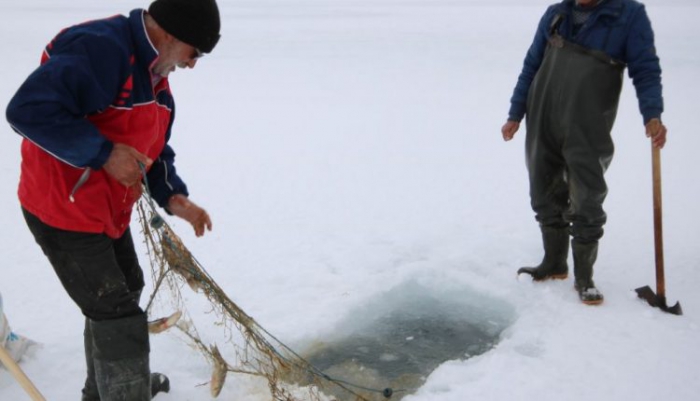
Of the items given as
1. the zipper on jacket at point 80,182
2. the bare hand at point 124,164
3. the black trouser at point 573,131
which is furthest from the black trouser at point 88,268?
the black trouser at point 573,131

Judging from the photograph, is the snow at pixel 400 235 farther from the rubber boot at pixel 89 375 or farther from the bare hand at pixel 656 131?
the bare hand at pixel 656 131

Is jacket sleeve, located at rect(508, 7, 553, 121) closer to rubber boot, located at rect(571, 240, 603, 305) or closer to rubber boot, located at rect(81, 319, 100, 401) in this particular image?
rubber boot, located at rect(571, 240, 603, 305)

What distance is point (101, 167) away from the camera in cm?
205

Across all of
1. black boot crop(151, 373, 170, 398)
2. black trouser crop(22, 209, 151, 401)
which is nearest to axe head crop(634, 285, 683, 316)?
black boot crop(151, 373, 170, 398)

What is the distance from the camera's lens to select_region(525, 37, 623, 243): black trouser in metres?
3.50

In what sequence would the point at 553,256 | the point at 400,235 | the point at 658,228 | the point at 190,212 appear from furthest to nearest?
the point at 400,235
the point at 553,256
the point at 658,228
the point at 190,212

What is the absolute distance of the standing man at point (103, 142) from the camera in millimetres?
1913

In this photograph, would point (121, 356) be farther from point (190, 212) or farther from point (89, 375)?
point (190, 212)

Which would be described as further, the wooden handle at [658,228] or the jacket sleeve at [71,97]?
the wooden handle at [658,228]

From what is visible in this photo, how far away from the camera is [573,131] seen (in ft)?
11.8

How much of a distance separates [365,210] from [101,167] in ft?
12.4

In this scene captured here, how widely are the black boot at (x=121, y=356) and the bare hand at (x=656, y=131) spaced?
116 inches

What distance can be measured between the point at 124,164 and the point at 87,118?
0.72 ft

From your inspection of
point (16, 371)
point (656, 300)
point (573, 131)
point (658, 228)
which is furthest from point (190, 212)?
point (656, 300)
